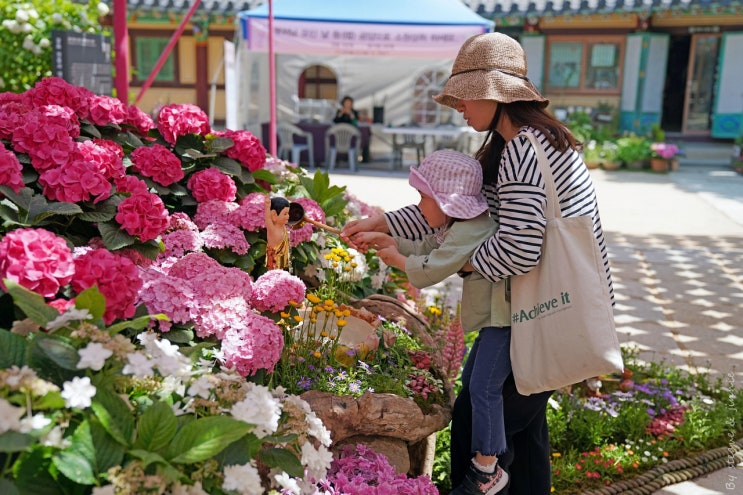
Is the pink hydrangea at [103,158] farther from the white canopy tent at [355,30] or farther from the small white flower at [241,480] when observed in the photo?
the white canopy tent at [355,30]

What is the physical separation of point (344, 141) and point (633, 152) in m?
5.98

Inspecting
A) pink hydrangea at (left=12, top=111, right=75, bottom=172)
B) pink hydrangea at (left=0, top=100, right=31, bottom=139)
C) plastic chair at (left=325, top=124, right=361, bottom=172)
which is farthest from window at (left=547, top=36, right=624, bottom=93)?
pink hydrangea at (left=12, top=111, right=75, bottom=172)

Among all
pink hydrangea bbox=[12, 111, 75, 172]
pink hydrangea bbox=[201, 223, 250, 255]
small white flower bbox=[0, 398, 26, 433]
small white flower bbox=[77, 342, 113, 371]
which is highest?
pink hydrangea bbox=[12, 111, 75, 172]

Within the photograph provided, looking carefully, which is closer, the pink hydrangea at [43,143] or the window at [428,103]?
the pink hydrangea at [43,143]

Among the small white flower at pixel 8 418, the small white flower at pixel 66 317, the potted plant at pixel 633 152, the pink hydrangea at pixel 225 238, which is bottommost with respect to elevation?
the potted plant at pixel 633 152

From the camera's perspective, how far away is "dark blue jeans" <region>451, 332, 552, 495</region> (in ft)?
8.30

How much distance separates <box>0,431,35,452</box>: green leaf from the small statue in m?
1.49

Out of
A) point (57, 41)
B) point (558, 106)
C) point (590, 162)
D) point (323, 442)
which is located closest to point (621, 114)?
point (558, 106)

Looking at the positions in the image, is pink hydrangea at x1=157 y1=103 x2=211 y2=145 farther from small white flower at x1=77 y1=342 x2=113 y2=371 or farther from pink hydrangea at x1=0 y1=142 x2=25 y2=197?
small white flower at x1=77 y1=342 x2=113 y2=371

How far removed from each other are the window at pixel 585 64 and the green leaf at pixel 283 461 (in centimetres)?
1735

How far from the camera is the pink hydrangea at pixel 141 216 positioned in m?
2.59

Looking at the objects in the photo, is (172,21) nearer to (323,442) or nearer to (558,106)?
(558,106)

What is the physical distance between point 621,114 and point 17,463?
58.1 feet

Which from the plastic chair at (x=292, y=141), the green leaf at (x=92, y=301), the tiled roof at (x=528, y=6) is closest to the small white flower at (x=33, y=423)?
the green leaf at (x=92, y=301)
